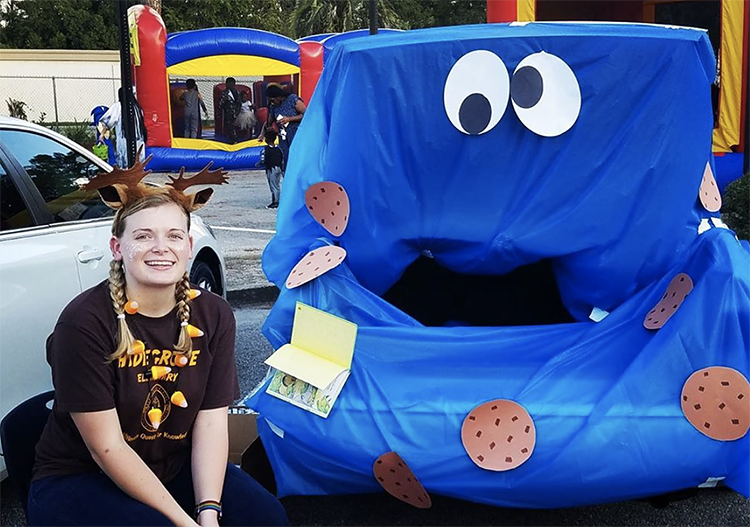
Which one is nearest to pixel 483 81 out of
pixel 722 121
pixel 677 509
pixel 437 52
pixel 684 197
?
pixel 437 52

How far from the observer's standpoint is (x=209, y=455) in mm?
2520

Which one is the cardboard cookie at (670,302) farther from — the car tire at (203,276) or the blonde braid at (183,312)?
the car tire at (203,276)

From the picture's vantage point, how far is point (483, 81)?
10.8 ft

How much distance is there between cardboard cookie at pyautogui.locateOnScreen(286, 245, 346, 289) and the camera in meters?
3.18

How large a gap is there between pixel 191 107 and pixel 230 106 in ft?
5.80

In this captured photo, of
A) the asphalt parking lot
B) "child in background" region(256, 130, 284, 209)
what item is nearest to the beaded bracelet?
the asphalt parking lot

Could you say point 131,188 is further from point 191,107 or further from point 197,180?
point 191,107

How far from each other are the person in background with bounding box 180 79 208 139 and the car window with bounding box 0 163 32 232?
1553cm

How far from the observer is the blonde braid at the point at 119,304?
7.79 feet

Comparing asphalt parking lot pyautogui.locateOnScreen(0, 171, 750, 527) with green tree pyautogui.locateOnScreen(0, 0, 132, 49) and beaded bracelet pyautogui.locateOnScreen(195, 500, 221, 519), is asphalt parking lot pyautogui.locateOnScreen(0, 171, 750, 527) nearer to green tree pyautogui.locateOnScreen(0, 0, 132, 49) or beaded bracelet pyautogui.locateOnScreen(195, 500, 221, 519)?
beaded bracelet pyautogui.locateOnScreen(195, 500, 221, 519)

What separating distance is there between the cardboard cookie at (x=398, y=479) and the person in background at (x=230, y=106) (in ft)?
58.4

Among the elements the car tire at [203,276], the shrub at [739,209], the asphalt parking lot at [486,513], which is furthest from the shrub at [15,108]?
the asphalt parking lot at [486,513]

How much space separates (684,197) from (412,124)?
3.42 ft

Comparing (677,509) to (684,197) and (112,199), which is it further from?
(112,199)
